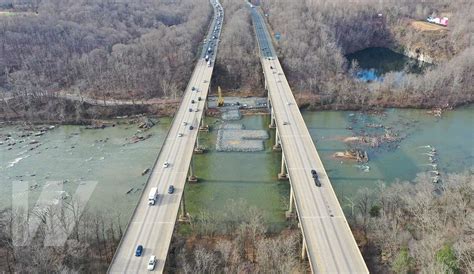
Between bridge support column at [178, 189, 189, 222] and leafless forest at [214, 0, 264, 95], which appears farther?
leafless forest at [214, 0, 264, 95]

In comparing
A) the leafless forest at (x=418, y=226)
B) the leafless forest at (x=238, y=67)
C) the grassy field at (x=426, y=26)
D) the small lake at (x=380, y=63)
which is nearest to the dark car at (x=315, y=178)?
the leafless forest at (x=418, y=226)

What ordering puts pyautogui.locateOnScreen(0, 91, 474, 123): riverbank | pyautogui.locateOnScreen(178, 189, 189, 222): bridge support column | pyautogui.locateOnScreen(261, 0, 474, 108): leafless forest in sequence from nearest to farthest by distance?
pyautogui.locateOnScreen(178, 189, 189, 222): bridge support column → pyautogui.locateOnScreen(0, 91, 474, 123): riverbank → pyautogui.locateOnScreen(261, 0, 474, 108): leafless forest

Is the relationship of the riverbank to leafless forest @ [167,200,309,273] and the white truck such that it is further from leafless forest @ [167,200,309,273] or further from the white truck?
the white truck

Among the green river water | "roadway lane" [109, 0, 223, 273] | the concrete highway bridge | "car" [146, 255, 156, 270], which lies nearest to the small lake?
the green river water

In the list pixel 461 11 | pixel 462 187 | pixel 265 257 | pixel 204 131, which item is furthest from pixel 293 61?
pixel 461 11

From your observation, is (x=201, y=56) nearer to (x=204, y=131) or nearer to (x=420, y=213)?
(x=204, y=131)

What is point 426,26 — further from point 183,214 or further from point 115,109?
point 183,214
